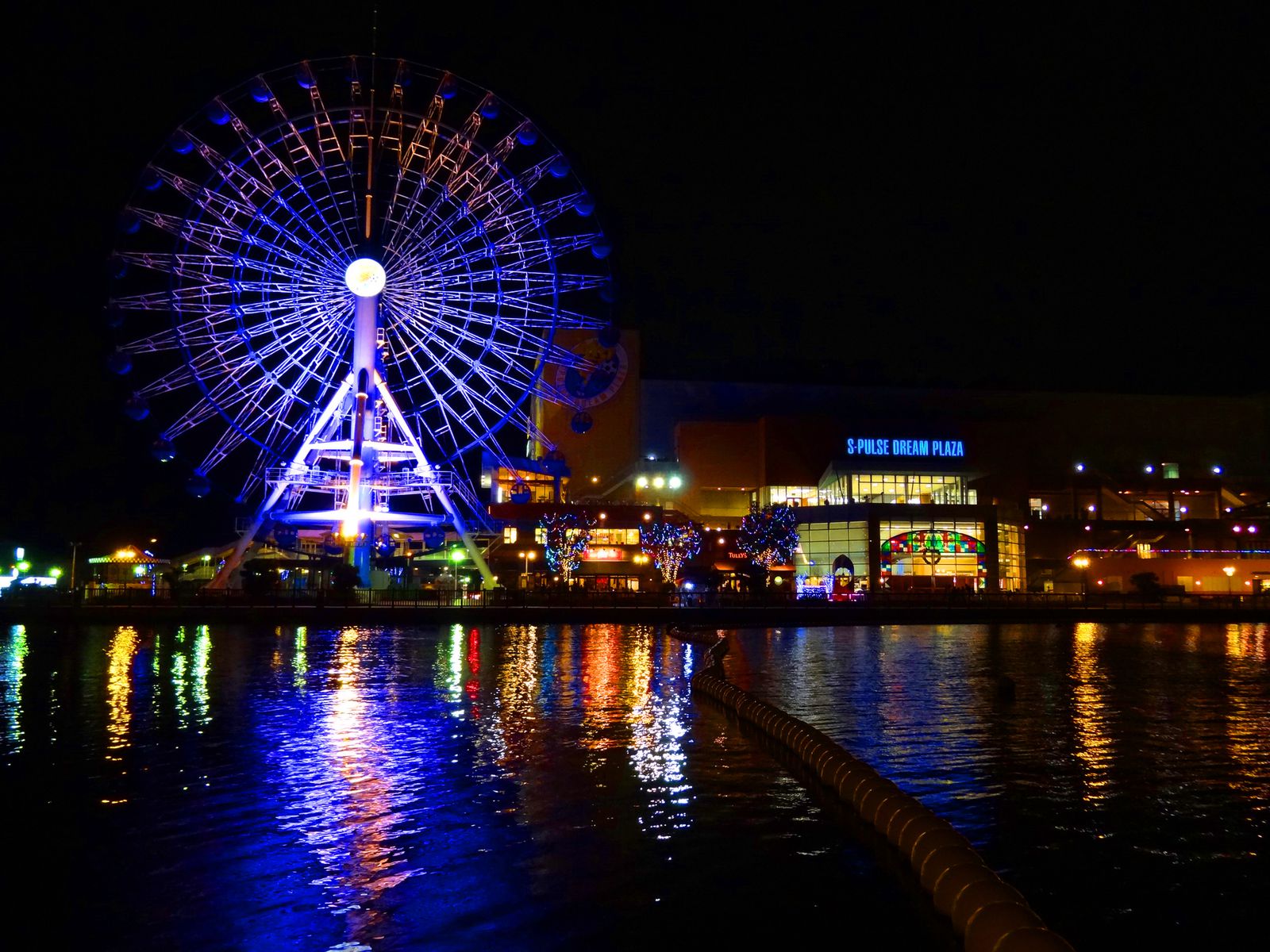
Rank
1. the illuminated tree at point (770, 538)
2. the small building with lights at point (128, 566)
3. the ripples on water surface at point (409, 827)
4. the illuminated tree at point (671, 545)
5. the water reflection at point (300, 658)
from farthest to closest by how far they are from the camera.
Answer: the small building with lights at point (128, 566) → the illuminated tree at point (770, 538) → the illuminated tree at point (671, 545) → the water reflection at point (300, 658) → the ripples on water surface at point (409, 827)

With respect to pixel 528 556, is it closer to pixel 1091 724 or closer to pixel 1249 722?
pixel 1091 724

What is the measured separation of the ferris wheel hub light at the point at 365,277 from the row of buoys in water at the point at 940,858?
130ft

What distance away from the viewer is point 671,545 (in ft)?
231

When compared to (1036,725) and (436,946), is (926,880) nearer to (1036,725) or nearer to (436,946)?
(436,946)

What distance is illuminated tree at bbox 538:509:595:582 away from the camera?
71.7m

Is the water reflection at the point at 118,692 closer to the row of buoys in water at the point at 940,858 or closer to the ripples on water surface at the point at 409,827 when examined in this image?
the ripples on water surface at the point at 409,827

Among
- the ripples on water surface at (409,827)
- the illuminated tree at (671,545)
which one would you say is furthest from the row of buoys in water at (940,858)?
the illuminated tree at (671,545)

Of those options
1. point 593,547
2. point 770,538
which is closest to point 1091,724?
point 770,538

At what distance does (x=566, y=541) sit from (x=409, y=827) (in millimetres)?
59569

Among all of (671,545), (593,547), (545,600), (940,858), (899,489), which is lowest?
(940,858)

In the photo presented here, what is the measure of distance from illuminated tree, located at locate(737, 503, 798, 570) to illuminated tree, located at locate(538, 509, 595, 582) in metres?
10.2

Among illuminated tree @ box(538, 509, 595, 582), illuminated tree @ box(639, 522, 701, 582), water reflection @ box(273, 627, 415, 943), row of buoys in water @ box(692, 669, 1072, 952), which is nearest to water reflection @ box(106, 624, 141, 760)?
water reflection @ box(273, 627, 415, 943)

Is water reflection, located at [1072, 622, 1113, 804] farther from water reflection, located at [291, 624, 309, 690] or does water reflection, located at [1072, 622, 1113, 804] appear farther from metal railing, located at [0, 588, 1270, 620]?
metal railing, located at [0, 588, 1270, 620]

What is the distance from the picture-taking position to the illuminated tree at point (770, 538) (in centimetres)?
7138
